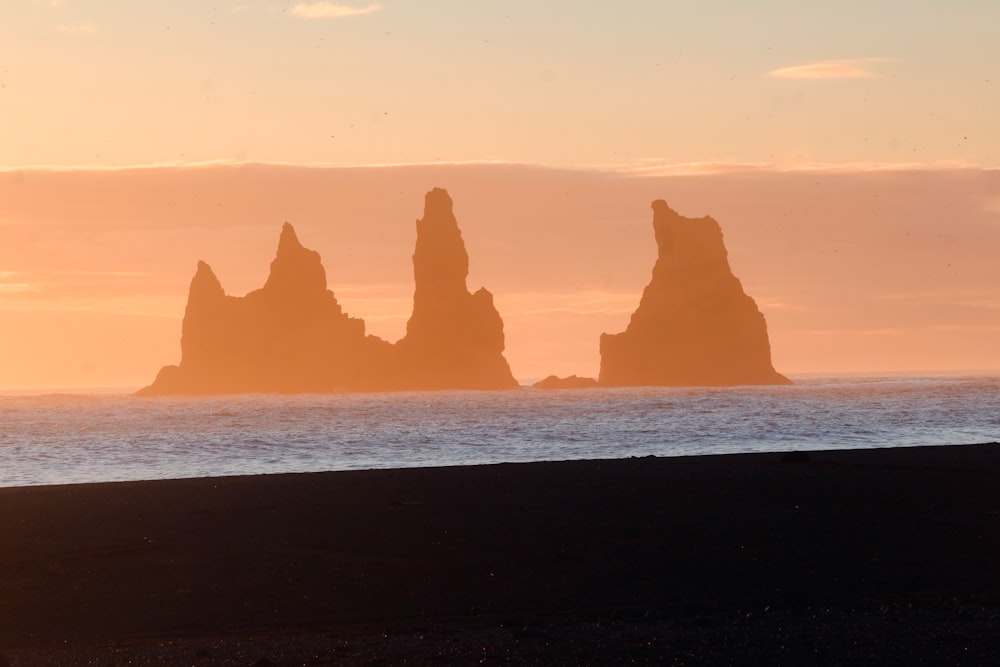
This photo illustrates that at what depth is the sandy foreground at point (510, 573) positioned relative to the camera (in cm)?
1148

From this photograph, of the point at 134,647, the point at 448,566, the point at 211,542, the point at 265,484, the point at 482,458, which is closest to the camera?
the point at 134,647

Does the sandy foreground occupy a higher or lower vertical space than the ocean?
lower

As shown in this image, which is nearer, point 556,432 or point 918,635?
point 918,635

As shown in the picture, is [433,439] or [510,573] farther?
[433,439]

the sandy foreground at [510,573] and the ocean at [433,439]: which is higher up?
the ocean at [433,439]

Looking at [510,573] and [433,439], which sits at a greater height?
[433,439]

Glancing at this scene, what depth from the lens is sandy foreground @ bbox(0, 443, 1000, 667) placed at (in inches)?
452

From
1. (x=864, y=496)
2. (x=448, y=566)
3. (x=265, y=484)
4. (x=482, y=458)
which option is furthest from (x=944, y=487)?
(x=482, y=458)

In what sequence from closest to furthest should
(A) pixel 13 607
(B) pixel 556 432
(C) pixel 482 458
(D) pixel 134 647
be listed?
(D) pixel 134 647 → (A) pixel 13 607 → (C) pixel 482 458 → (B) pixel 556 432

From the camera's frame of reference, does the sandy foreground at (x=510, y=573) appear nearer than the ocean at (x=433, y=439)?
Yes

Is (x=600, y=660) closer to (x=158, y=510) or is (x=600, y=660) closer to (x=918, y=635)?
(x=918, y=635)

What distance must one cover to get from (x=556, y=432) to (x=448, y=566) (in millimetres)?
38466

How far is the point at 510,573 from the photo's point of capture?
15.1m

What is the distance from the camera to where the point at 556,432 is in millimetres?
53938
